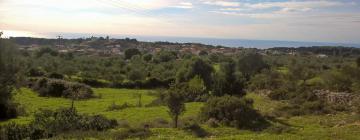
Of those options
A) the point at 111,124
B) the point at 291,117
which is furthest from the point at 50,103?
the point at 291,117

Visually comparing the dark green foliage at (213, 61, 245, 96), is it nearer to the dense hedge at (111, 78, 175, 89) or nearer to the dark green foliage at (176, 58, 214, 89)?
the dark green foliage at (176, 58, 214, 89)

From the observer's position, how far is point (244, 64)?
77.1 metres

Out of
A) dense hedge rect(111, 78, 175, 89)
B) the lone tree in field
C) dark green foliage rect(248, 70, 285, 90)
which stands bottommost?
dense hedge rect(111, 78, 175, 89)

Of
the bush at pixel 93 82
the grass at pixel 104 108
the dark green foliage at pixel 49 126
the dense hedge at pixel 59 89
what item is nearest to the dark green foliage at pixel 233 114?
the grass at pixel 104 108

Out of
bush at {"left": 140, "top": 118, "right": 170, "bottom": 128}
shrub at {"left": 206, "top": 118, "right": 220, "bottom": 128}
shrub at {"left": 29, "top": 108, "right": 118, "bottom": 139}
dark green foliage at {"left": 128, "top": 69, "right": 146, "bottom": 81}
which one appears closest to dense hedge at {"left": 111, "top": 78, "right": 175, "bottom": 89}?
dark green foliage at {"left": 128, "top": 69, "right": 146, "bottom": 81}

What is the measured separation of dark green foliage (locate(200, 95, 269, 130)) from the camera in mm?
28297

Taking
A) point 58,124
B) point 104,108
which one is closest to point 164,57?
point 104,108

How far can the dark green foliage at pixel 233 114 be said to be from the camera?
28.3m

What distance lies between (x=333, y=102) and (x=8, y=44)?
31463 mm

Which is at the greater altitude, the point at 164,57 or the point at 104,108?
the point at 164,57

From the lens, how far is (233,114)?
29234mm

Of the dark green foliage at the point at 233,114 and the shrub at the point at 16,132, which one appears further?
the dark green foliage at the point at 233,114

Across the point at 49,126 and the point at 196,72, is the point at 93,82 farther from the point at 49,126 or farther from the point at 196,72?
the point at 49,126

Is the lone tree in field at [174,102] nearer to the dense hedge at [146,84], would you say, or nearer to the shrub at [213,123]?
the shrub at [213,123]
